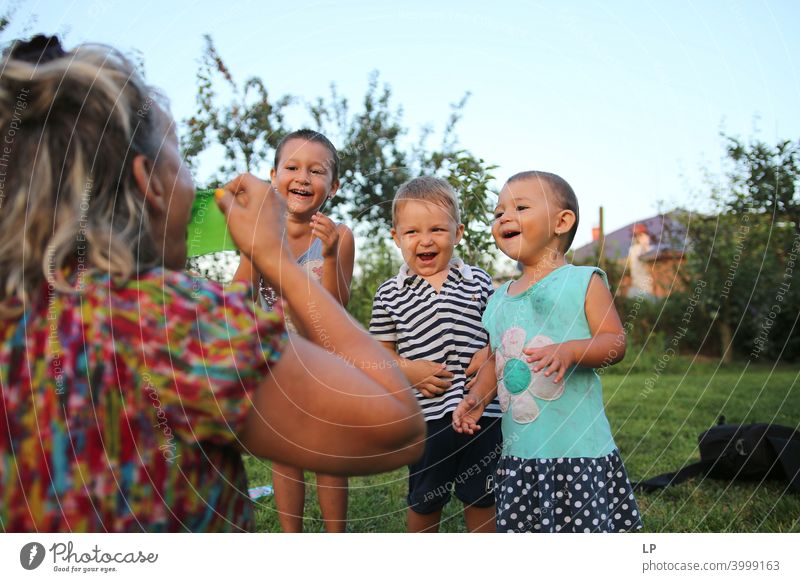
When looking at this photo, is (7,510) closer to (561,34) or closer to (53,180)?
(53,180)

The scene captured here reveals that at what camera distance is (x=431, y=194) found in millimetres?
2518

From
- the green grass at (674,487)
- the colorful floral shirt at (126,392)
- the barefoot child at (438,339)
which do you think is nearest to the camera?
the colorful floral shirt at (126,392)

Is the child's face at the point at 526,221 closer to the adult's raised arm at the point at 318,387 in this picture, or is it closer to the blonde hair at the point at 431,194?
the blonde hair at the point at 431,194

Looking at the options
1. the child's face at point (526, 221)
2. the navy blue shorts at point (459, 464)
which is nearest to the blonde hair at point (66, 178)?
the child's face at point (526, 221)

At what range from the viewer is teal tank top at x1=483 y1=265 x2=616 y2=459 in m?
2.12

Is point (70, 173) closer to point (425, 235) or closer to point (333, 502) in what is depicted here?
point (425, 235)

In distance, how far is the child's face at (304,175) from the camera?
252 cm

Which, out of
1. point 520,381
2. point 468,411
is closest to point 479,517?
point 468,411

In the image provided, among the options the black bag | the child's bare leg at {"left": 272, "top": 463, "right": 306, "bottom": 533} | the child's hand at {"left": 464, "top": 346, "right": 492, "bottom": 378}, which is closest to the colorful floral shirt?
the child's hand at {"left": 464, "top": 346, "right": 492, "bottom": 378}

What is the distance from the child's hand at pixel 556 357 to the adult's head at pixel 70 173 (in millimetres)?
1172

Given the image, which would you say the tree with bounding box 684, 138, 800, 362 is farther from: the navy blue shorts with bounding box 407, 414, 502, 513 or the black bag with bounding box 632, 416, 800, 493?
the navy blue shorts with bounding box 407, 414, 502, 513

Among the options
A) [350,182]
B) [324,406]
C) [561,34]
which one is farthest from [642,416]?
[324,406]
